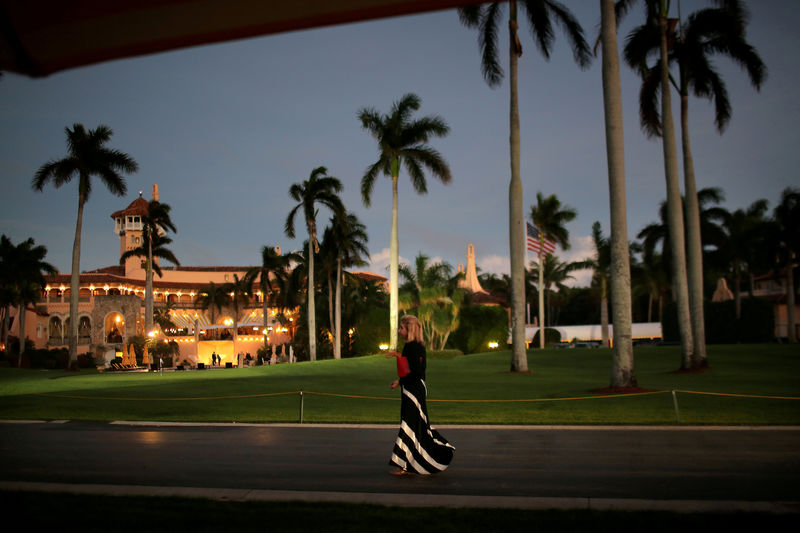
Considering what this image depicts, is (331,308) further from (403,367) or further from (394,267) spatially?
(403,367)

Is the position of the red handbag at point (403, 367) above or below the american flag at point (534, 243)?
below

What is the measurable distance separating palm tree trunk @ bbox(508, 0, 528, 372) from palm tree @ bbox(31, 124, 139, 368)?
93.4 feet

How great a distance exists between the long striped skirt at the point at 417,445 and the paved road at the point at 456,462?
0.18 metres

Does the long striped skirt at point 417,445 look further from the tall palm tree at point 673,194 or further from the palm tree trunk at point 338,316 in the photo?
the palm tree trunk at point 338,316

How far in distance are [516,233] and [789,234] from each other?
3700 cm

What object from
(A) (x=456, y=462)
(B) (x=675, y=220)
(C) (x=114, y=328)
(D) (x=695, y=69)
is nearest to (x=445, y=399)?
(A) (x=456, y=462)

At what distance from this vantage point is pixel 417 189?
43.1m

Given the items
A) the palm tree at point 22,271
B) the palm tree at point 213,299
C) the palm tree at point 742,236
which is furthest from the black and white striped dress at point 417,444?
the palm tree at point 213,299

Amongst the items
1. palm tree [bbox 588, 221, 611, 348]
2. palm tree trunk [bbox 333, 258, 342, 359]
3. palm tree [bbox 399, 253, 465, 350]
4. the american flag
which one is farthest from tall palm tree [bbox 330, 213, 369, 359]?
palm tree [bbox 588, 221, 611, 348]

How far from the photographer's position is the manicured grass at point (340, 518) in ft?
17.3

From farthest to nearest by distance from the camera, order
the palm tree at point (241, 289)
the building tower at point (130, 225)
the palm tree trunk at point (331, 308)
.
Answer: the building tower at point (130, 225) < the palm tree at point (241, 289) < the palm tree trunk at point (331, 308)

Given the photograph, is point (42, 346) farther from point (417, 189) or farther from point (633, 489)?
point (633, 489)

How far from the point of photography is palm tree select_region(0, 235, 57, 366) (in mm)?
60562

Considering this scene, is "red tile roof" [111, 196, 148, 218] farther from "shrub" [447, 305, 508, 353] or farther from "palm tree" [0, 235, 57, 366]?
"shrub" [447, 305, 508, 353]
